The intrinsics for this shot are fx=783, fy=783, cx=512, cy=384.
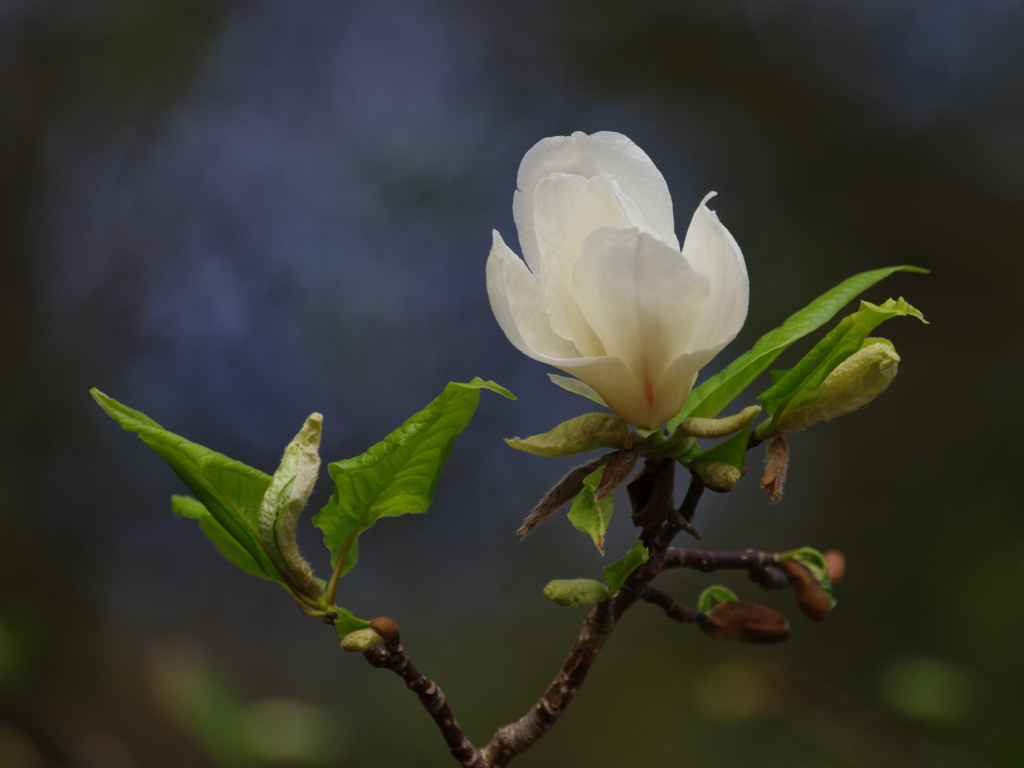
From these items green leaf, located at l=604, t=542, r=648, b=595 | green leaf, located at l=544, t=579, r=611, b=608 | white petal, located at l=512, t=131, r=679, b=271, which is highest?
white petal, located at l=512, t=131, r=679, b=271

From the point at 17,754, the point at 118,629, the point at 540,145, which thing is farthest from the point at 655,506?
the point at 118,629

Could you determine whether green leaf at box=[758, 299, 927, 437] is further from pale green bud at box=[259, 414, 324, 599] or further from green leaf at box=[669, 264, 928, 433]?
pale green bud at box=[259, 414, 324, 599]

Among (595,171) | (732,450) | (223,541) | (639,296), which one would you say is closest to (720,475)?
(732,450)

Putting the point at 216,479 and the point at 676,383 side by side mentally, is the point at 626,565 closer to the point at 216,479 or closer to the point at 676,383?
the point at 676,383

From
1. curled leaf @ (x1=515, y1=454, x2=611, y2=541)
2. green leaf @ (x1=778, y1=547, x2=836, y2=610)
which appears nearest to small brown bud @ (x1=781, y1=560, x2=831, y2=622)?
green leaf @ (x1=778, y1=547, x2=836, y2=610)

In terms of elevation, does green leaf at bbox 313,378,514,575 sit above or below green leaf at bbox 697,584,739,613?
above

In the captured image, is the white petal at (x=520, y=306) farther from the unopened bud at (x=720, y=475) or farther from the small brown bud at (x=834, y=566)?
the small brown bud at (x=834, y=566)

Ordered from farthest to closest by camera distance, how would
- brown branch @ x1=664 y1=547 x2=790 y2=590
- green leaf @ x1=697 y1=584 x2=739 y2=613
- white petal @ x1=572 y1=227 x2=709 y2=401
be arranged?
1. green leaf @ x1=697 y1=584 x2=739 y2=613
2. brown branch @ x1=664 y1=547 x2=790 y2=590
3. white petal @ x1=572 y1=227 x2=709 y2=401
